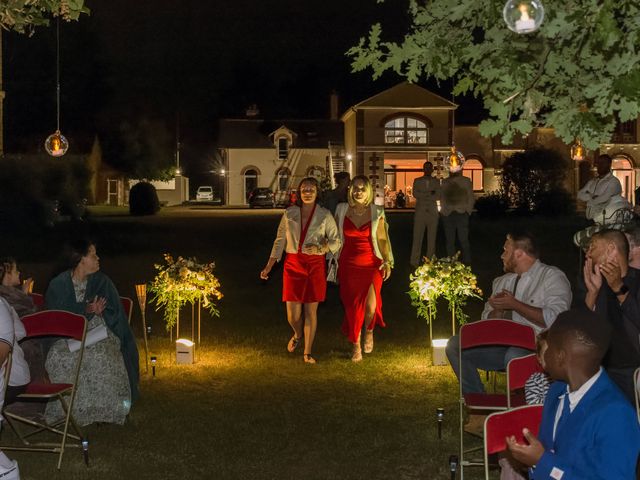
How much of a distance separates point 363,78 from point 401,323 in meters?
74.3

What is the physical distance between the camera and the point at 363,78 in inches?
3403

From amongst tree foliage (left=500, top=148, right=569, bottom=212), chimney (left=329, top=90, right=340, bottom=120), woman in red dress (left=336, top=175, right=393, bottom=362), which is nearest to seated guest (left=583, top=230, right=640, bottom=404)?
woman in red dress (left=336, top=175, right=393, bottom=362)

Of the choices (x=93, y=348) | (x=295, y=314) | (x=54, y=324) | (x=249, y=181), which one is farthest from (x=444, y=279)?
(x=249, y=181)

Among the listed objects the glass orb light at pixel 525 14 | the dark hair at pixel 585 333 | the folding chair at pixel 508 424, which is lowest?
the folding chair at pixel 508 424

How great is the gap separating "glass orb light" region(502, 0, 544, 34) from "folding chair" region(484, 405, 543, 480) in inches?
67.3

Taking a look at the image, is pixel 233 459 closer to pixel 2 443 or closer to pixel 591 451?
pixel 2 443

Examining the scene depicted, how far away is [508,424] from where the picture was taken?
4.54 m

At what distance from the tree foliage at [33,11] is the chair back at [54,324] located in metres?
2.04

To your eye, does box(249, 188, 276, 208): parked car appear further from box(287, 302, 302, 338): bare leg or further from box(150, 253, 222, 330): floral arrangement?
box(150, 253, 222, 330): floral arrangement

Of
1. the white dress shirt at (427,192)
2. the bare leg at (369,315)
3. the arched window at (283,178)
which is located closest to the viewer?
the bare leg at (369,315)

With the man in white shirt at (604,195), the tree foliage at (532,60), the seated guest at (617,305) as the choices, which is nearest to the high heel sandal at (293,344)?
the man in white shirt at (604,195)

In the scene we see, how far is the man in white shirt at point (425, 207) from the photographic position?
2016 cm

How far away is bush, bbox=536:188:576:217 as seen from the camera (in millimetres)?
42844

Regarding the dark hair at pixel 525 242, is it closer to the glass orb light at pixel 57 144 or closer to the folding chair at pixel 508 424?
the folding chair at pixel 508 424
